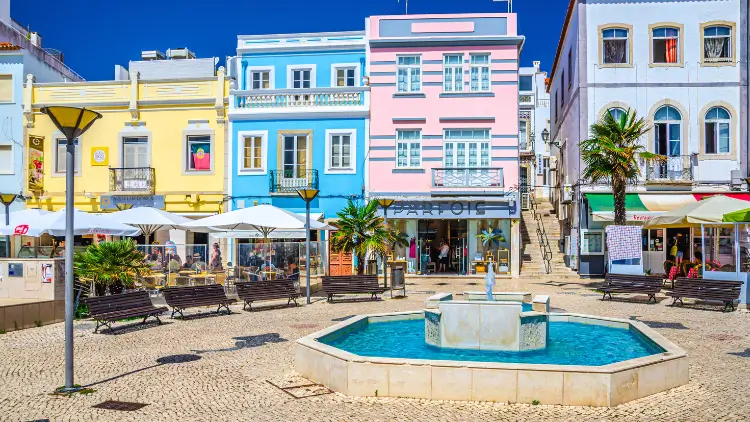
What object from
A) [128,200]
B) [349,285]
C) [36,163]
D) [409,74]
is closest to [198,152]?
[128,200]

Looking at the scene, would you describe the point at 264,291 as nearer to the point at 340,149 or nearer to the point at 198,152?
the point at 340,149

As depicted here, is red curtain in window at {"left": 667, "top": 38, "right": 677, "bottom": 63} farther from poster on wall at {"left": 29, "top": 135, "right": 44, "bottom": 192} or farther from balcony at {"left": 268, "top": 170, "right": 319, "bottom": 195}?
poster on wall at {"left": 29, "top": 135, "right": 44, "bottom": 192}

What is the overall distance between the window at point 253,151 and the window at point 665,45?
626 inches

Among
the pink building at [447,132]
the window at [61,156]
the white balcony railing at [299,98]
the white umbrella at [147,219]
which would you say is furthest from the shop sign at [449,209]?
the window at [61,156]

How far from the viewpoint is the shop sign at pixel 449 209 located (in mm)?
27406

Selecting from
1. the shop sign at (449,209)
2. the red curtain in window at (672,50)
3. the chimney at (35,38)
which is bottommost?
the shop sign at (449,209)

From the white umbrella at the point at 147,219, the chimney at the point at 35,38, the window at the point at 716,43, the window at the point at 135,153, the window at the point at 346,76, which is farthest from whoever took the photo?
the chimney at the point at 35,38

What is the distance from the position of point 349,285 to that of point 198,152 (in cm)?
1271

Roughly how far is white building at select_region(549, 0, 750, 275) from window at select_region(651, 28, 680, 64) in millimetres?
39

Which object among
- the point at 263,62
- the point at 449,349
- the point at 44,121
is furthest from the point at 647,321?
the point at 44,121

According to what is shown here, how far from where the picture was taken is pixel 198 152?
93.7 ft

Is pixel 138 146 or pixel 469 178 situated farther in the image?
pixel 138 146

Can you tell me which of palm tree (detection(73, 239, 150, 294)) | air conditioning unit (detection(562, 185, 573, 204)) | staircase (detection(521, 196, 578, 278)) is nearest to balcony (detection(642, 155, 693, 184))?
air conditioning unit (detection(562, 185, 573, 204))

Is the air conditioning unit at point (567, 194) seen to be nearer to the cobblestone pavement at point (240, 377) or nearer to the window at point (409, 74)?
the window at point (409, 74)
